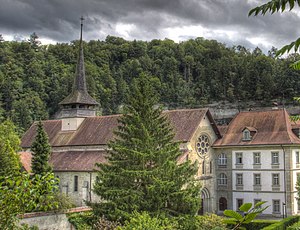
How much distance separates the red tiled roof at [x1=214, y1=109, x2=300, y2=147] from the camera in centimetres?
4166

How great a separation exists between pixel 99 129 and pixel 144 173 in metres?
20.5

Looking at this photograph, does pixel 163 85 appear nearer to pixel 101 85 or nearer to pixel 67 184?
pixel 101 85

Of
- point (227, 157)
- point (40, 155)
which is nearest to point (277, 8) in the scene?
point (40, 155)

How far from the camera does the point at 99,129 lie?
46.7m

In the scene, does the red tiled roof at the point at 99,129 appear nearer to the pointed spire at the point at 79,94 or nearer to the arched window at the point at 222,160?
the pointed spire at the point at 79,94

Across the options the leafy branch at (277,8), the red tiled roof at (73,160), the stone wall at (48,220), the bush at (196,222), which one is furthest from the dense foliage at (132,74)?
the leafy branch at (277,8)

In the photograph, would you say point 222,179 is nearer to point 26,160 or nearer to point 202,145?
point 202,145

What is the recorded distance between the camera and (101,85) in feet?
314

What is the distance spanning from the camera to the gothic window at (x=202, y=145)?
139 ft

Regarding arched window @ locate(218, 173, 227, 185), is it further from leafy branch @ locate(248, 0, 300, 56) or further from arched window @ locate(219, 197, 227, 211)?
leafy branch @ locate(248, 0, 300, 56)

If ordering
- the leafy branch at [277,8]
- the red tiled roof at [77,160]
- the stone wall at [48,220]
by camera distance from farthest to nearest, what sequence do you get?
the red tiled roof at [77,160] < the stone wall at [48,220] < the leafy branch at [277,8]

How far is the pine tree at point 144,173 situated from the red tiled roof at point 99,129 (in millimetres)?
10324

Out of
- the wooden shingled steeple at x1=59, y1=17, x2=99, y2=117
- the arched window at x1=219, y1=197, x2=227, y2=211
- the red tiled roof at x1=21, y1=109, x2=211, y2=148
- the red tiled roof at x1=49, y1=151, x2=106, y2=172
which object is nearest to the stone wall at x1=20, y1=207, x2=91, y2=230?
the red tiled roof at x1=49, y1=151, x2=106, y2=172

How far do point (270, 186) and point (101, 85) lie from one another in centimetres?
5953
